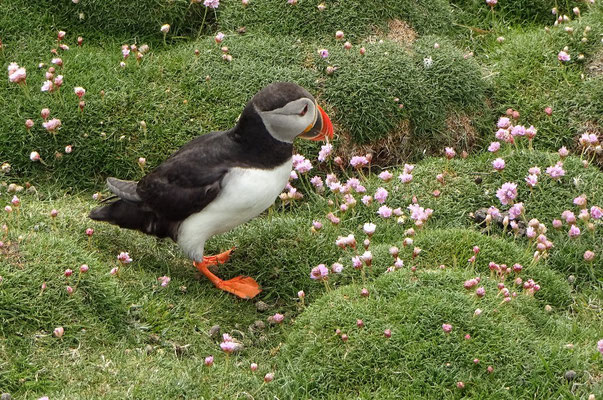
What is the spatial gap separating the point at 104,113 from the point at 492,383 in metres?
3.58

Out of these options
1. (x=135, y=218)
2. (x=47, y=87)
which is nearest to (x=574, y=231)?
(x=135, y=218)

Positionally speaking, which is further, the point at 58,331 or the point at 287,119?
the point at 287,119

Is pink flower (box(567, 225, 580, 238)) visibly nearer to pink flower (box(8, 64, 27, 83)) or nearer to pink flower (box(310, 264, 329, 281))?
pink flower (box(310, 264, 329, 281))

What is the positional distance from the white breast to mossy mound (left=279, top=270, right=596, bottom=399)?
2.89ft

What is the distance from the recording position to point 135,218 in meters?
5.74

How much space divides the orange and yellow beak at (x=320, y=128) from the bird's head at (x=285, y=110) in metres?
0.05

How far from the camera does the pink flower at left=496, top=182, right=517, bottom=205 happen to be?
5.71 metres

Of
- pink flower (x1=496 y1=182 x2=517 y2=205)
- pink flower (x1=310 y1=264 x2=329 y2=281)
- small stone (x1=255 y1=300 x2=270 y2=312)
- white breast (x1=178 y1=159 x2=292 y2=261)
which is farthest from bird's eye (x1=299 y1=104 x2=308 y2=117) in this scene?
pink flower (x1=496 y1=182 x2=517 y2=205)

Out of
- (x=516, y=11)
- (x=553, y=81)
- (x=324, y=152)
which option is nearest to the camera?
(x=324, y=152)

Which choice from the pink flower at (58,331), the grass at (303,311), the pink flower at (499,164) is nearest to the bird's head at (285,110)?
the grass at (303,311)

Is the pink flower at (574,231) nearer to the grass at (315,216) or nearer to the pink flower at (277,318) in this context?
the grass at (315,216)

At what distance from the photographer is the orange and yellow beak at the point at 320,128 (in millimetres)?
5643

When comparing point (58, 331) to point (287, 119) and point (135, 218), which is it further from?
point (287, 119)

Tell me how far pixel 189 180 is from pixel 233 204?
1.00ft
